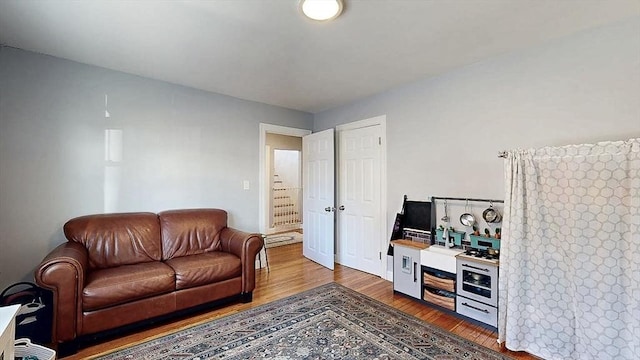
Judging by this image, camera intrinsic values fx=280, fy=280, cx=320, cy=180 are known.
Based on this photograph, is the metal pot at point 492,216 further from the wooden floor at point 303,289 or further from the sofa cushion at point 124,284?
the sofa cushion at point 124,284

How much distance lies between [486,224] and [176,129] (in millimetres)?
3529

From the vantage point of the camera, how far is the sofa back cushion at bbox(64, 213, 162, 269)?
100 inches

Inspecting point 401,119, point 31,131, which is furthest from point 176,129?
point 401,119

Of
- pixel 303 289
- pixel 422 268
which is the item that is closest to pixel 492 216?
pixel 422 268

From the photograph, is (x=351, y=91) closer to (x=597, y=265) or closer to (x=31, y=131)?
(x=597, y=265)

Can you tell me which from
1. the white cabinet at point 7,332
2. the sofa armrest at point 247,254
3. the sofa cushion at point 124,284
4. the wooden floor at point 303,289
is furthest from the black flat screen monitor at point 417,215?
the white cabinet at point 7,332

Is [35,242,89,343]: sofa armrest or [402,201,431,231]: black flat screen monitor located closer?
[35,242,89,343]: sofa armrest

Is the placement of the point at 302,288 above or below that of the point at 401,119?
below

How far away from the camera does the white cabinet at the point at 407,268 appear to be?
9.26 feet

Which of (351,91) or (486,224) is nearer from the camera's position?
(486,224)

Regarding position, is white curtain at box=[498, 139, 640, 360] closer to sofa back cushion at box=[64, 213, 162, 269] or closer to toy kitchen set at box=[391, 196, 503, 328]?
toy kitchen set at box=[391, 196, 503, 328]

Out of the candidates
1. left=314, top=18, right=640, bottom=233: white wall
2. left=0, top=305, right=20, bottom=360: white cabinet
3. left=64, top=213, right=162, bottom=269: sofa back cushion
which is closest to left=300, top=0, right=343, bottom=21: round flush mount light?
left=314, top=18, right=640, bottom=233: white wall

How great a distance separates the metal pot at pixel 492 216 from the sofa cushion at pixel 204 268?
237 cm

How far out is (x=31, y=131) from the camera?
2.54 m
